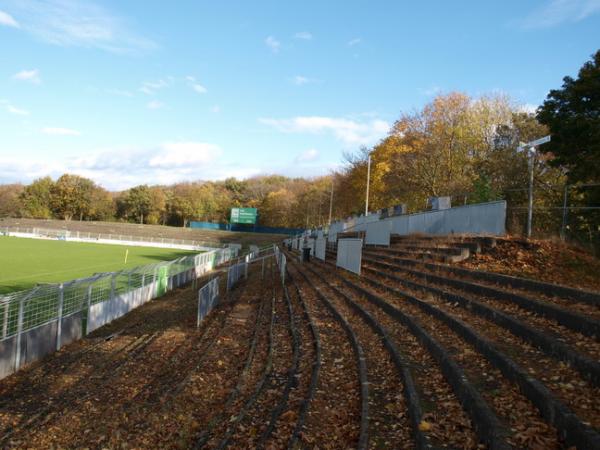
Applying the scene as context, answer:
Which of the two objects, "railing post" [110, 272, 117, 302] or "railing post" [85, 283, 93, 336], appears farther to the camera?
"railing post" [110, 272, 117, 302]

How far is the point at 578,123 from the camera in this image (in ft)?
55.1

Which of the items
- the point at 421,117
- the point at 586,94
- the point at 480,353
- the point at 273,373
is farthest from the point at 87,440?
the point at 421,117

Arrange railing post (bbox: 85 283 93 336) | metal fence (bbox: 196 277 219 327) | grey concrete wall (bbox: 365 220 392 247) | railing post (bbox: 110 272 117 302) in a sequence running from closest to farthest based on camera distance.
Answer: railing post (bbox: 85 283 93 336)
metal fence (bbox: 196 277 219 327)
railing post (bbox: 110 272 117 302)
grey concrete wall (bbox: 365 220 392 247)

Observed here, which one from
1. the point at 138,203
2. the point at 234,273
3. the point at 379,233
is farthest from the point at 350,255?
the point at 138,203

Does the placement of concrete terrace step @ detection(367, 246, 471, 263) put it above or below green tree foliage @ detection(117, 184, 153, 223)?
below

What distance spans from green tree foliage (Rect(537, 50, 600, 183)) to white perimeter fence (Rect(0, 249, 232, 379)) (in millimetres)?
16254

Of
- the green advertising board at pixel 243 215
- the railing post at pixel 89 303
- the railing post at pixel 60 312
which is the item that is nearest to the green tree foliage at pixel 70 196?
the green advertising board at pixel 243 215

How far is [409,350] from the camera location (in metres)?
6.61

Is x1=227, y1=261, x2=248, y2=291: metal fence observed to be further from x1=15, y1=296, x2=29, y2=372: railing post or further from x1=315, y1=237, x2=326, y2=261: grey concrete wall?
x1=15, y1=296, x2=29, y2=372: railing post

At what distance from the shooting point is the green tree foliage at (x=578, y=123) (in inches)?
637

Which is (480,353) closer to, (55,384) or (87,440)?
(87,440)

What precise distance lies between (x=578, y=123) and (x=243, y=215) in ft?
257

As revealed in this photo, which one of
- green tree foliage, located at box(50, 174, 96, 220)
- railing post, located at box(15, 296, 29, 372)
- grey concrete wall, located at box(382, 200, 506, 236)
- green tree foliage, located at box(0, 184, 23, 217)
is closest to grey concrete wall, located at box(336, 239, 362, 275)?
grey concrete wall, located at box(382, 200, 506, 236)

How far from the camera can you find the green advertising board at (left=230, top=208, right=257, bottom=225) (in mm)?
91562
